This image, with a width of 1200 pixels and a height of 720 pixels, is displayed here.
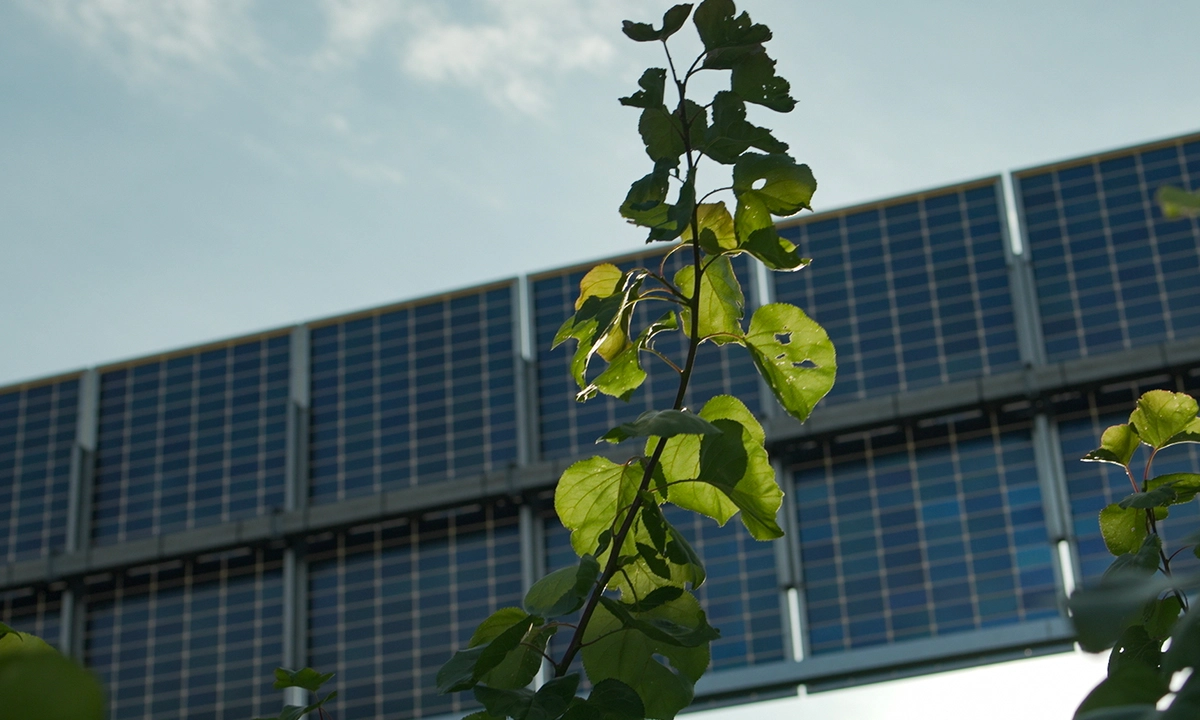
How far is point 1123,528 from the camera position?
1358 mm

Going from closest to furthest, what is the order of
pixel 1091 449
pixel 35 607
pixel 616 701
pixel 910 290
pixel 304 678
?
pixel 616 701, pixel 304 678, pixel 1091 449, pixel 910 290, pixel 35 607

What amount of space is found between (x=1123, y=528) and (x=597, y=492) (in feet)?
1.74

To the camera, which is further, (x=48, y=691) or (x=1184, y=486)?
(x=1184, y=486)

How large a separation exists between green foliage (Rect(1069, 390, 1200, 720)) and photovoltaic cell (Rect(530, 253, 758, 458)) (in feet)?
51.8

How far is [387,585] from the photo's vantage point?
19594mm

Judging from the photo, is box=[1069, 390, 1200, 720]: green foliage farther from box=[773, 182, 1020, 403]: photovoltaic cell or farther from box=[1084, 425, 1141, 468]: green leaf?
box=[773, 182, 1020, 403]: photovoltaic cell

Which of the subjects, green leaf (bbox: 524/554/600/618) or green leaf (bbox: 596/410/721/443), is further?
green leaf (bbox: 524/554/600/618)

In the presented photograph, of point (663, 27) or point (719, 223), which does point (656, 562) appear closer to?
point (719, 223)

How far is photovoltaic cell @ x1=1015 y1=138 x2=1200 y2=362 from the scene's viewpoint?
17891 mm

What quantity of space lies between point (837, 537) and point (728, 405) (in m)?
17.3

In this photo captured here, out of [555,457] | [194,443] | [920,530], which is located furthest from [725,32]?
[194,443]

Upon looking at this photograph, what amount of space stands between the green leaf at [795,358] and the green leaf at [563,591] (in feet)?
0.75

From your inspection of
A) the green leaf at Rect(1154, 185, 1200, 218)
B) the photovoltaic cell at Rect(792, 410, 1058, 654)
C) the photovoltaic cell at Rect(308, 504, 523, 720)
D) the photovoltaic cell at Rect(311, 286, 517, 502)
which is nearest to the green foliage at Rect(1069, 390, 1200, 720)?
the green leaf at Rect(1154, 185, 1200, 218)

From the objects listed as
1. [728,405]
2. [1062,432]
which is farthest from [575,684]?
[1062,432]
